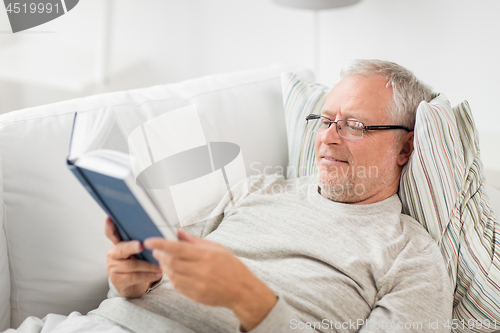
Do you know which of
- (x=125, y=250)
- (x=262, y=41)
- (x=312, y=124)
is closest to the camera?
(x=125, y=250)

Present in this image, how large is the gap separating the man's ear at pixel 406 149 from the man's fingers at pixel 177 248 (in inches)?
30.3

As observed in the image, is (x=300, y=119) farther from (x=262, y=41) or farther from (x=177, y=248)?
(x=262, y=41)

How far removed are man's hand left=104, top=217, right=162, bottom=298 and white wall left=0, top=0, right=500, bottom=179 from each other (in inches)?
58.6

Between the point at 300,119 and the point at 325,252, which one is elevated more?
the point at 300,119

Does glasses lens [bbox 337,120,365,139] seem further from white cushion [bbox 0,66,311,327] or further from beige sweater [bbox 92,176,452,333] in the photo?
white cushion [bbox 0,66,311,327]

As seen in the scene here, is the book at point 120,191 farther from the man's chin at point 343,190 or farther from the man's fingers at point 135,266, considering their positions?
the man's chin at point 343,190

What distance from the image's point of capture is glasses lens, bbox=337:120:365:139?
1.15 meters

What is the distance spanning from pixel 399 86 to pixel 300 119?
32 cm

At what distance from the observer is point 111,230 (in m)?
0.76

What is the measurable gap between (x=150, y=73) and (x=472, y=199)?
2.18 meters

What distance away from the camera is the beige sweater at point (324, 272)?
2.93ft

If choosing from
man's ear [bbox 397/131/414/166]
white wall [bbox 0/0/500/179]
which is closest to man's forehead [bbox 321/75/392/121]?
man's ear [bbox 397/131/414/166]

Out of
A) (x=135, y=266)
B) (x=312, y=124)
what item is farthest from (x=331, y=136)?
(x=135, y=266)

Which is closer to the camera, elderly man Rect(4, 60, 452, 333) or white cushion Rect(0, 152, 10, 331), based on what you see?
elderly man Rect(4, 60, 452, 333)
